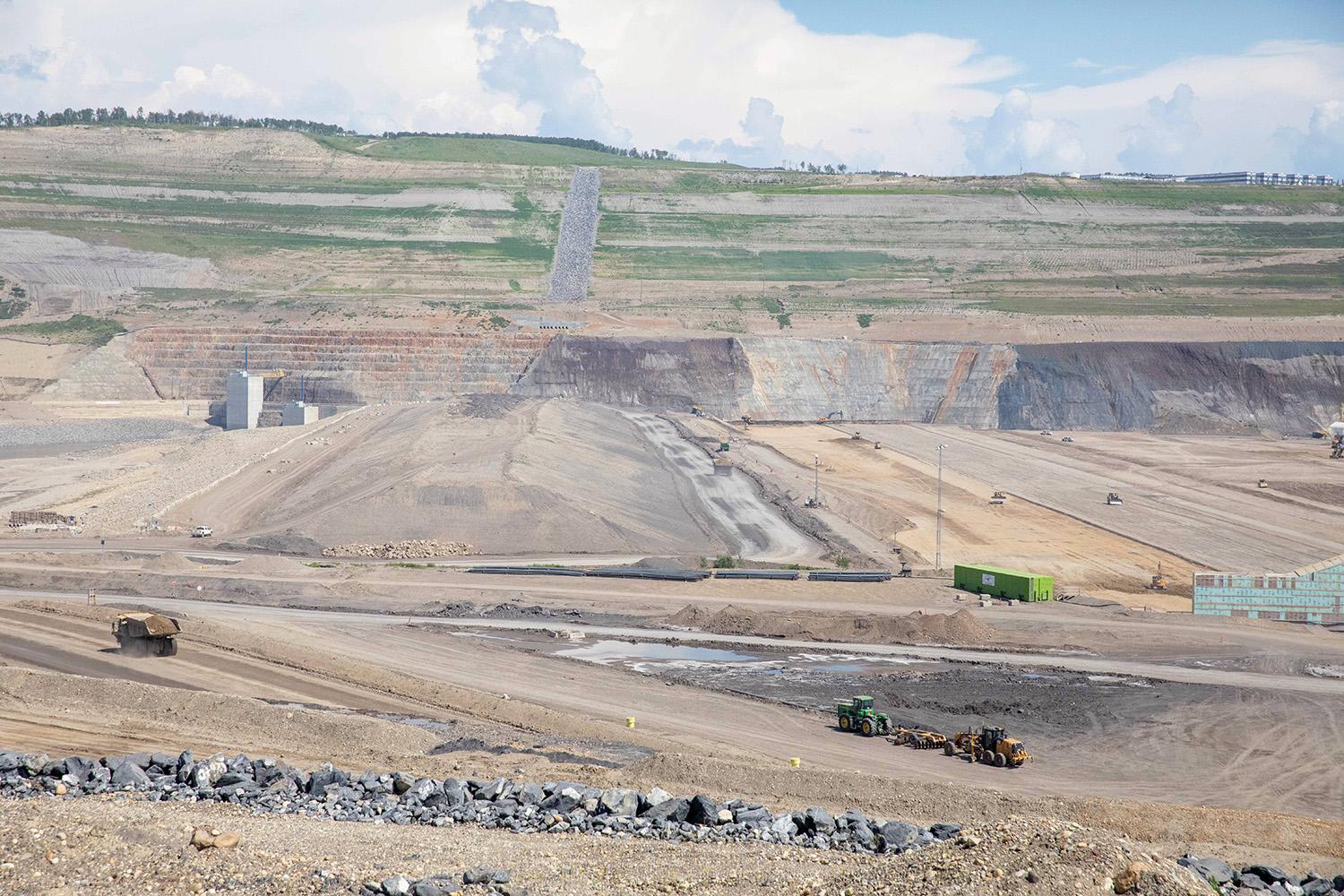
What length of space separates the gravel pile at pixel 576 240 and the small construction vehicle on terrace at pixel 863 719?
98.4 m

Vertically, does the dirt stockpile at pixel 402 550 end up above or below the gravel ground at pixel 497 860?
below

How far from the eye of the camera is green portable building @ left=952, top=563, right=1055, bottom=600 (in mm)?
47594

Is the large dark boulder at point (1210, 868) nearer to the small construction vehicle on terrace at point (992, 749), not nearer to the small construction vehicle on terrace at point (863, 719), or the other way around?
the small construction vehicle on terrace at point (992, 749)

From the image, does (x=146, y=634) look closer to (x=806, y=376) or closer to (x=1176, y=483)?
(x=1176, y=483)

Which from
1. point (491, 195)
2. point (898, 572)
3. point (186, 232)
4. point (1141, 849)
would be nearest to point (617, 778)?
point (1141, 849)

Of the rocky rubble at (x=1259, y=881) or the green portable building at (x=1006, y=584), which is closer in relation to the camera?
the rocky rubble at (x=1259, y=881)

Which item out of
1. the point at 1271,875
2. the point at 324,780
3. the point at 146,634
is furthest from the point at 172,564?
the point at 1271,875

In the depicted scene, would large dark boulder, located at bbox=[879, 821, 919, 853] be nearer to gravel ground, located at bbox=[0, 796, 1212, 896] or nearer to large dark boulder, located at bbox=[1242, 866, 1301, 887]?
gravel ground, located at bbox=[0, 796, 1212, 896]

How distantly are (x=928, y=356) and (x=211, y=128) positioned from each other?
11462cm

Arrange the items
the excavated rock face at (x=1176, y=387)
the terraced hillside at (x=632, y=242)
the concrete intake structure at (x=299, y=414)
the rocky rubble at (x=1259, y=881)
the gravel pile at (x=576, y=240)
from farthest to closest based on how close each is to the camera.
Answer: the gravel pile at (x=576, y=240), the terraced hillside at (x=632, y=242), the excavated rock face at (x=1176, y=387), the concrete intake structure at (x=299, y=414), the rocky rubble at (x=1259, y=881)

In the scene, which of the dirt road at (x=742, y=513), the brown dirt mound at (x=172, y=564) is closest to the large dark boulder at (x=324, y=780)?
the brown dirt mound at (x=172, y=564)

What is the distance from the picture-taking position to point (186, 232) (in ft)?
457

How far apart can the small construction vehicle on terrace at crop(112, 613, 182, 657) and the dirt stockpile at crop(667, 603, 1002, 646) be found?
1711cm

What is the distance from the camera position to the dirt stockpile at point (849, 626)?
42531 millimetres
